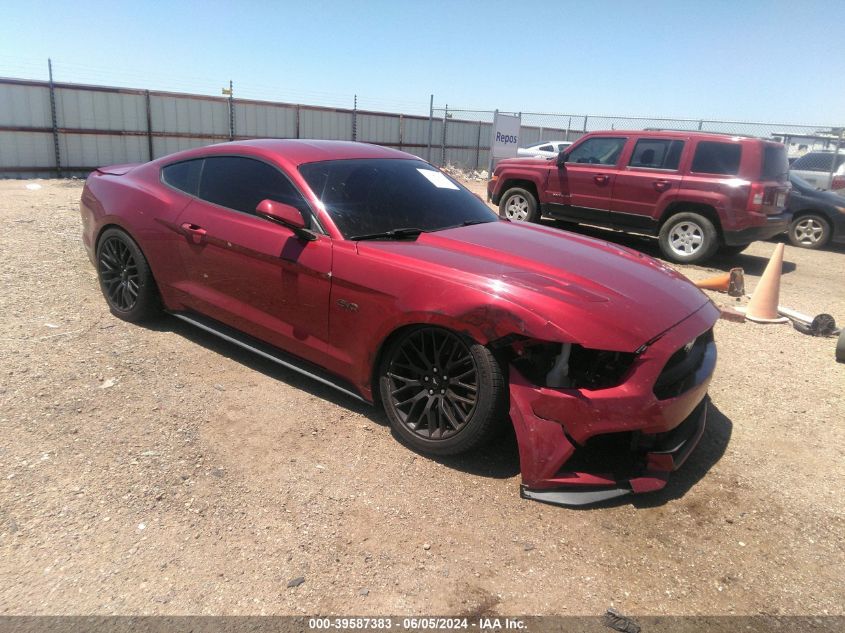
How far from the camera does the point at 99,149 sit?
53.9 ft

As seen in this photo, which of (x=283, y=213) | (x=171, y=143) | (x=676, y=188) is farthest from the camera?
(x=171, y=143)

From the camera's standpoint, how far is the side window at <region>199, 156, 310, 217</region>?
3730 mm

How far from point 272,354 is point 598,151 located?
7.43 meters

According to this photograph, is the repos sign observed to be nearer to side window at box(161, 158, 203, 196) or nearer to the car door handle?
side window at box(161, 158, 203, 196)

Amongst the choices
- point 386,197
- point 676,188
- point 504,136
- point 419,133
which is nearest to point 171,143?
point 419,133

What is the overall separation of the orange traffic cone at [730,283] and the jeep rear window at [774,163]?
2128 millimetres

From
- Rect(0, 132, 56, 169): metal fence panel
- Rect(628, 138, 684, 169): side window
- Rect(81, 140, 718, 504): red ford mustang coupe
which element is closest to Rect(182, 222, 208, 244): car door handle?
Rect(81, 140, 718, 504): red ford mustang coupe

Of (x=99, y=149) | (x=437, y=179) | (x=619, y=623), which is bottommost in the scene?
(x=619, y=623)

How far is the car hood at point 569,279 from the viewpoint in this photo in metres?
2.75

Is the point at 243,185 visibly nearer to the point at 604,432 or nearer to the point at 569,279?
the point at 569,279

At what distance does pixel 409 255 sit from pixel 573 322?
38.5 inches

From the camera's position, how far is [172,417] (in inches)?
137

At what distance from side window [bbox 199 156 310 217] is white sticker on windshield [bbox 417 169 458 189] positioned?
3.33 feet

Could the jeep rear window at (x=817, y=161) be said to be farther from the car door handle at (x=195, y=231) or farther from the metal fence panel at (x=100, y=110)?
the metal fence panel at (x=100, y=110)
